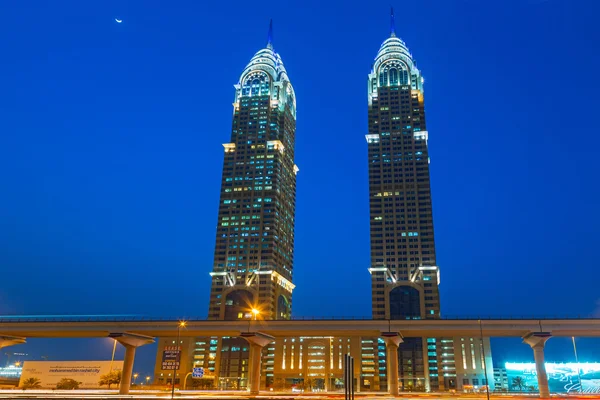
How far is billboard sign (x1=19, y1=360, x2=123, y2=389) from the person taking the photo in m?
113

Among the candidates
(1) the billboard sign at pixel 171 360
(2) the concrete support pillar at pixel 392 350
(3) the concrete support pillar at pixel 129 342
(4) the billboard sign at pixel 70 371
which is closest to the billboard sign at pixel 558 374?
(2) the concrete support pillar at pixel 392 350

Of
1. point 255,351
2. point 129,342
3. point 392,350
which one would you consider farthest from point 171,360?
point 392,350

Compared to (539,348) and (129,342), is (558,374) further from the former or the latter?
(129,342)

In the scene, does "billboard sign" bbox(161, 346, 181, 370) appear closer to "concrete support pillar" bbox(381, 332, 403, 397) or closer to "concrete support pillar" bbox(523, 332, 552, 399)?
"concrete support pillar" bbox(381, 332, 403, 397)

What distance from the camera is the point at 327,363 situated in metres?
189

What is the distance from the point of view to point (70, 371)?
11500cm

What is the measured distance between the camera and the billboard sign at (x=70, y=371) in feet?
372

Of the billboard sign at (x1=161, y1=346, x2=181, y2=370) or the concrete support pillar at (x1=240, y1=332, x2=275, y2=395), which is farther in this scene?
the concrete support pillar at (x1=240, y1=332, x2=275, y2=395)

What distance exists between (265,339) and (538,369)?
47450 mm

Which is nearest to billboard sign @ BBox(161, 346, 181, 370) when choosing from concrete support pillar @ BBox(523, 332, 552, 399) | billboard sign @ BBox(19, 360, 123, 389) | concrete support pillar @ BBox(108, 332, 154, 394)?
concrete support pillar @ BBox(108, 332, 154, 394)

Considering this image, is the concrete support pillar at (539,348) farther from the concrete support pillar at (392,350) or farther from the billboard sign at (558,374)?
the billboard sign at (558,374)

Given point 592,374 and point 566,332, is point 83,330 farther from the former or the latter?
point 592,374

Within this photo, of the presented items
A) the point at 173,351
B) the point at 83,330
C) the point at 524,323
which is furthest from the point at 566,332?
the point at 83,330

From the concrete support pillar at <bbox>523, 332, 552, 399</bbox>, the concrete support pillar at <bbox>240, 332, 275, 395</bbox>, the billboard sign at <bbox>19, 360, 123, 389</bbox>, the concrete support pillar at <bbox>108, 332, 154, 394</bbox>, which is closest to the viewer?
the concrete support pillar at <bbox>523, 332, 552, 399</bbox>
